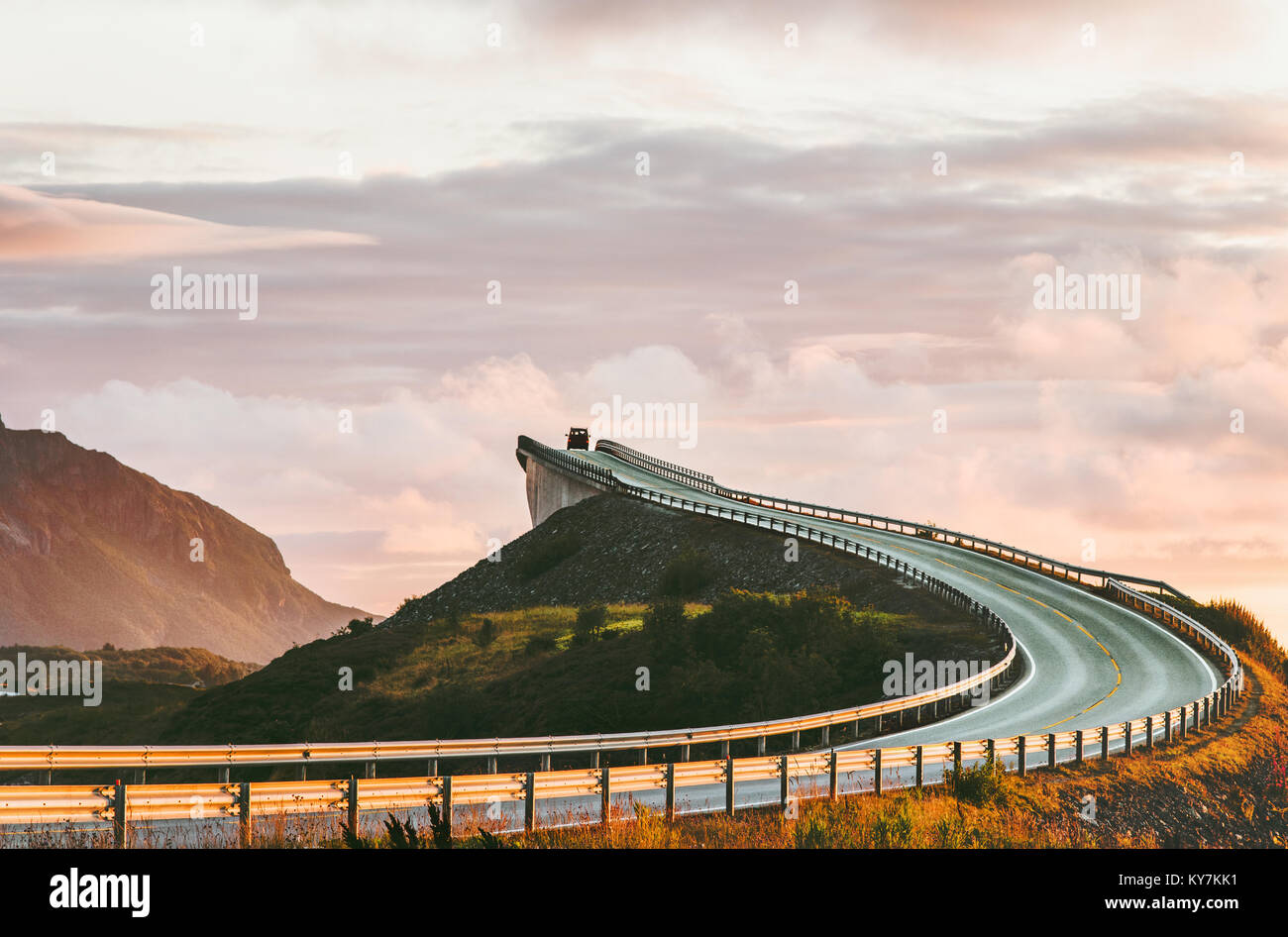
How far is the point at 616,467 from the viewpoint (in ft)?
439

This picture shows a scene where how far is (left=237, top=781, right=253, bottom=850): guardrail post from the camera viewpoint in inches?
695

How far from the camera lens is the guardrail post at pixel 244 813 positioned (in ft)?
57.9

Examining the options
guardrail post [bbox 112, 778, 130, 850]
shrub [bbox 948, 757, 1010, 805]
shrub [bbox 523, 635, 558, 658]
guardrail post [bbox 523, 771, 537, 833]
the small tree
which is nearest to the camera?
guardrail post [bbox 112, 778, 130, 850]

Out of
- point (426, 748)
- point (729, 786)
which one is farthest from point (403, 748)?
point (729, 786)

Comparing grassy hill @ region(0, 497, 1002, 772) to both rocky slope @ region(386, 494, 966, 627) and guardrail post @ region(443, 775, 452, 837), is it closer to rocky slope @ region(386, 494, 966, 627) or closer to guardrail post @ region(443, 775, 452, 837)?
rocky slope @ region(386, 494, 966, 627)

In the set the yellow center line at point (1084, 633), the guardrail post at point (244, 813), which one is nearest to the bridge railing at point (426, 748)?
the guardrail post at point (244, 813)

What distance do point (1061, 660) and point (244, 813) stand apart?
4074 cm

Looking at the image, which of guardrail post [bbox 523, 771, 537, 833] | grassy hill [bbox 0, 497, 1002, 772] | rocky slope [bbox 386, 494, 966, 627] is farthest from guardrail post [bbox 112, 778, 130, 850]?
rocky slope [bbox 386, 494, 966, 627]

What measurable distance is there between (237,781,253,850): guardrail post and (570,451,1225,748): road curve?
72.8 ft

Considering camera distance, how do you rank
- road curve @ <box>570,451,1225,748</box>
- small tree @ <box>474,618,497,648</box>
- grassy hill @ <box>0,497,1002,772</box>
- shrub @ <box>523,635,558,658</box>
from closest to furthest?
road curve @ <box>570,451,1225,748</box>
grassy hill @ <box>0,497,1002,772</box>
shrub @ <box>523,635,558,658</box>
small tree @ <box>474,618,497,648</box>

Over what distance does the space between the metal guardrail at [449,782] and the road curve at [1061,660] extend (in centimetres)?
564
